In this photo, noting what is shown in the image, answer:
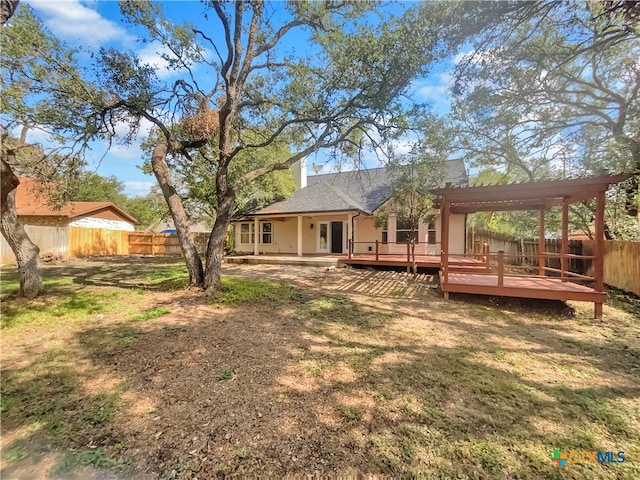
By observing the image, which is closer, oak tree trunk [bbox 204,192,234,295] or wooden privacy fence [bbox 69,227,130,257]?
oak tree trunk [bbox 204,192,234,295]

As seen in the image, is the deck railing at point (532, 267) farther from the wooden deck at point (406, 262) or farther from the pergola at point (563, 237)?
the wooden deck at point (406, 262)

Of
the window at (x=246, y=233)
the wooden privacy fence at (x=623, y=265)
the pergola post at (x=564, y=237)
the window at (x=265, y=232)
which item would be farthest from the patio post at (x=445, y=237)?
the window at (x=246, y=233)

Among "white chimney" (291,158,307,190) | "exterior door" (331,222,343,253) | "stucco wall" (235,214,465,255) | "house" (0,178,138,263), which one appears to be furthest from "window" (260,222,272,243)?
"house" (0,178,138,263)

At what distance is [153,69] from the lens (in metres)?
7.53

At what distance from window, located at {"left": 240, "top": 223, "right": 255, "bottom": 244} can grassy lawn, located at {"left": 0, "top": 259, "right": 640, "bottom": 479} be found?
41.1 feet

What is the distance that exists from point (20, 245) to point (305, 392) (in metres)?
7.37

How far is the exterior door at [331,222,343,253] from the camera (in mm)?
16297

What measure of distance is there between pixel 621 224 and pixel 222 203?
49.2ft

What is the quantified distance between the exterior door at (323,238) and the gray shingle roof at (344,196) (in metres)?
1.56

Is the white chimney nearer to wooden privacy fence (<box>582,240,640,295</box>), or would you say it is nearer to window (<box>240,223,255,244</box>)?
window (<box>240,223,255,244</box>)

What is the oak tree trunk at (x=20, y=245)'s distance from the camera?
6.37 metres

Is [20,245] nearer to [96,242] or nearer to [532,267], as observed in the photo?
[532,267]

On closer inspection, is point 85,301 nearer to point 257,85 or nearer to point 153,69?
point 153,69

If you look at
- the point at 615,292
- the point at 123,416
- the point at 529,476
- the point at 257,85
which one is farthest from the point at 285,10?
the point at 615,292
